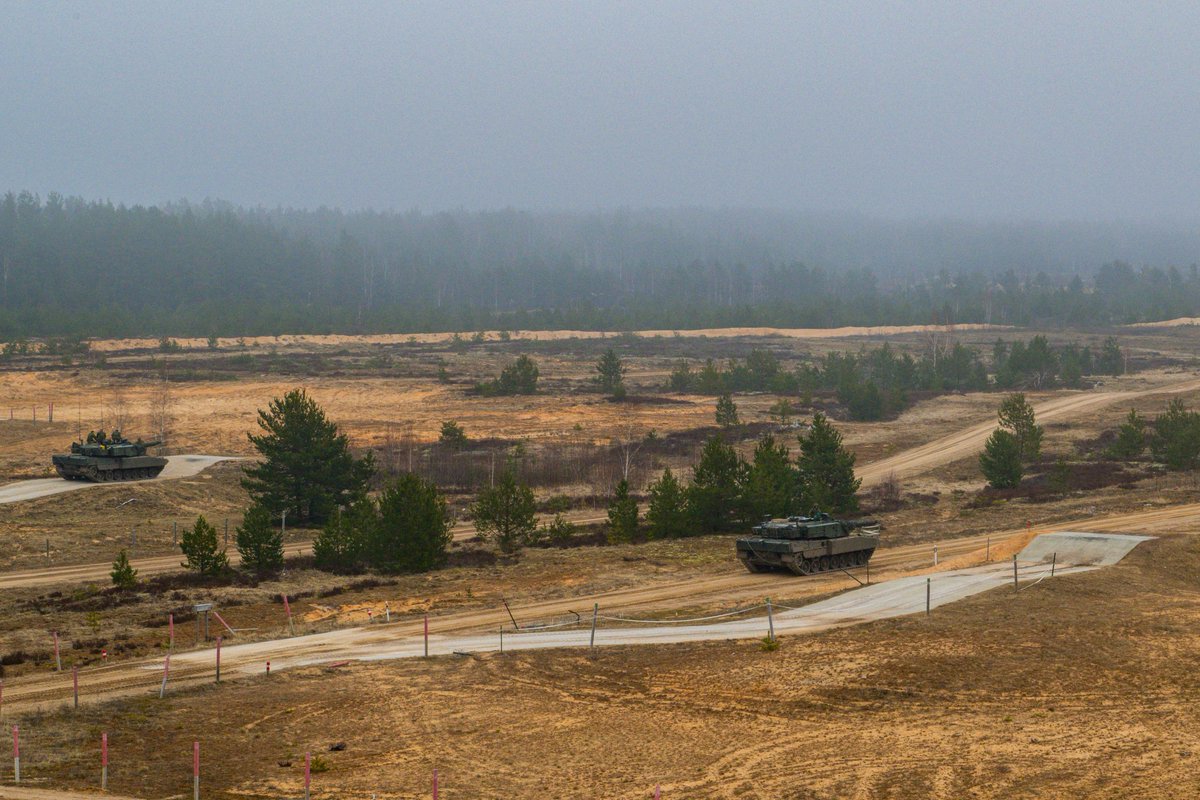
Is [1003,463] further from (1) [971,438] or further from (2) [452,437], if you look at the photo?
(2) [452,437]

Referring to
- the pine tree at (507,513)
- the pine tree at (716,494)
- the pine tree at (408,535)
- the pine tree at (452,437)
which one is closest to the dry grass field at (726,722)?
the pine tree at (408,535)

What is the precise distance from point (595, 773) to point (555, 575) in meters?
22.1

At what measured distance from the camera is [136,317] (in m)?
190

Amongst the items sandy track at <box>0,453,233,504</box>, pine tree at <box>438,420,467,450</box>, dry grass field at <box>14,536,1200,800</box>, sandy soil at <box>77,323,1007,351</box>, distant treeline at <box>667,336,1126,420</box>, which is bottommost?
dry grass field at <box>14,536,1200,800</box>

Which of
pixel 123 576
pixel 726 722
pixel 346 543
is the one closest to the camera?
pixel 726 722

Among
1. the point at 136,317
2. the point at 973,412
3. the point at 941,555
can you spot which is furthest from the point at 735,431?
the point at 136,317

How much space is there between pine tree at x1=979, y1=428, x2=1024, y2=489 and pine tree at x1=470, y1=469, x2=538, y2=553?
26.7 metres

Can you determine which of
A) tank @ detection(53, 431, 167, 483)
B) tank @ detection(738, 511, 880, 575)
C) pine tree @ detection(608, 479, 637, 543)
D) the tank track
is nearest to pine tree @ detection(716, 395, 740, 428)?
pine tree @ detection(608, 479, 637, 543)

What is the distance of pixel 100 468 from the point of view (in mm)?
60406

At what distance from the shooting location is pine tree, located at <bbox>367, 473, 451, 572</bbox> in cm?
4472

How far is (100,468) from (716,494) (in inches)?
1177

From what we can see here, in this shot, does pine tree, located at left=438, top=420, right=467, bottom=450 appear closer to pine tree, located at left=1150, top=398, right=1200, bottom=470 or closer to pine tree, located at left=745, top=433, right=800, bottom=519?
pine tree, located at left=745, top=433, right=800, bottom=519

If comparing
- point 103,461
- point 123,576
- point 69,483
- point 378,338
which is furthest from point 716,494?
point 378,338

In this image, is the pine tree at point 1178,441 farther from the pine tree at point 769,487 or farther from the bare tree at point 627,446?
the bare tree at point 627,446
